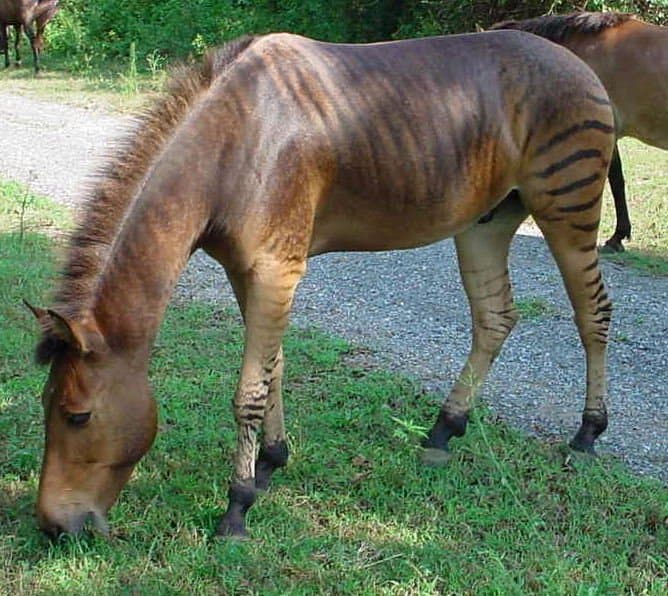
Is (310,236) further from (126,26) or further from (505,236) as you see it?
(126,26)

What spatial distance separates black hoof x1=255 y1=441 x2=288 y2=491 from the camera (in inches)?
174

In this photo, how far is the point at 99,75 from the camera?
16.6 m

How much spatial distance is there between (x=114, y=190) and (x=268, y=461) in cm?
147

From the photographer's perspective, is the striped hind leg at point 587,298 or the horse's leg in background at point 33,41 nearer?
the striped hind leg at point 587,298

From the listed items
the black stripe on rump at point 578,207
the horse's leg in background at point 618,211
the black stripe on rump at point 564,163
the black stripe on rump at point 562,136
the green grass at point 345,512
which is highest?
the black stripe on rump at point 562,136

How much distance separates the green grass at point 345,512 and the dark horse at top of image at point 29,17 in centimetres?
1352

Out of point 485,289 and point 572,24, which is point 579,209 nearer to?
point 485,289

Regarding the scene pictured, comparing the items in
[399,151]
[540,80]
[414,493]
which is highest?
[540,80]

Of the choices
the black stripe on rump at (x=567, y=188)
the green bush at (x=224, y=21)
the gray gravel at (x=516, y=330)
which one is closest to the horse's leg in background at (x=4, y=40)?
the green bush at (x=224, y=21)

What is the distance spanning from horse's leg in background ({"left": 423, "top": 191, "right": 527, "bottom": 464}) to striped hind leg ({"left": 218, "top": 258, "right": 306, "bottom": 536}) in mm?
1180

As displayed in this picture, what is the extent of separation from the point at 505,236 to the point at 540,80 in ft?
2.77

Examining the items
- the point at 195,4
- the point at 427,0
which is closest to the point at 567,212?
the point at 427,0

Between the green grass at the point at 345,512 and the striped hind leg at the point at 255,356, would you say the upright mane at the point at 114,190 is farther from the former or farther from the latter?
the green grass at the point at 345,512

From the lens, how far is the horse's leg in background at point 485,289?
4.86 metres
